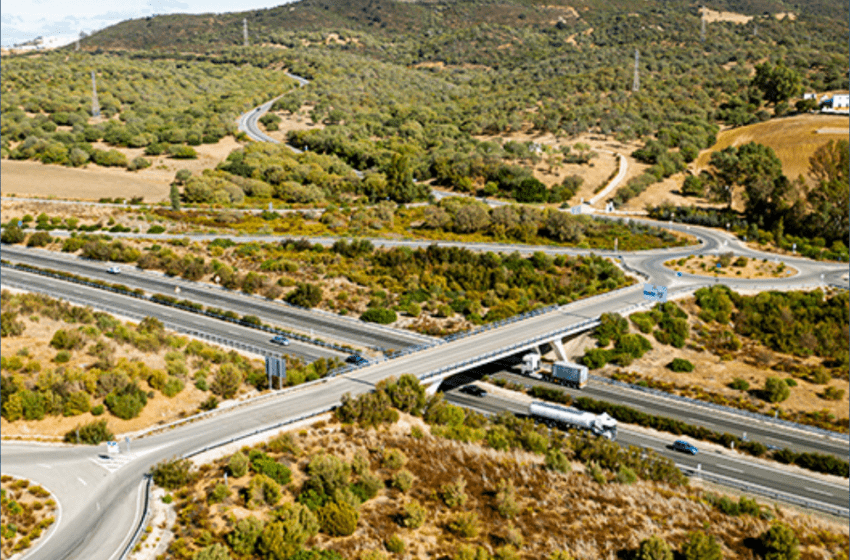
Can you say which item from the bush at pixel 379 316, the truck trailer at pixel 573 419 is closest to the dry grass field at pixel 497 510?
the truck trailer at pixel 573 419

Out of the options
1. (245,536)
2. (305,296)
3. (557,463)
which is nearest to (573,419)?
(557,463)

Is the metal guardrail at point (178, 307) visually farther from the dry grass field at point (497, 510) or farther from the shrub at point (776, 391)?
the shrub at point (776, 391)

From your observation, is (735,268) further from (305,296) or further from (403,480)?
(403,480)

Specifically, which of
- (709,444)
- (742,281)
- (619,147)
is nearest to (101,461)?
(709,444)

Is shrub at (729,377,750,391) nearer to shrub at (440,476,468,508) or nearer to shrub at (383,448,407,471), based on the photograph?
shrub at (440,476,468,508)

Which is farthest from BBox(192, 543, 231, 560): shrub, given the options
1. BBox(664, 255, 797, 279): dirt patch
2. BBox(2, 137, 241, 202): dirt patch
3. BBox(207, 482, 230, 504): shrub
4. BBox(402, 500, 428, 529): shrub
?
BBox(2, 137, 241, 202): dirt patch
